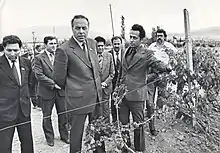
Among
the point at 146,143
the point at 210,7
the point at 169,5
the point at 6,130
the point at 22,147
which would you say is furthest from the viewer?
the point at 210,7

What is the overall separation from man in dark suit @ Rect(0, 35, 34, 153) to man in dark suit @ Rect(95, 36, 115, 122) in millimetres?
563

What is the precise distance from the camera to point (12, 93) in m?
2.20

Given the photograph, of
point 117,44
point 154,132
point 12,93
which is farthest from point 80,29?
point 154,132

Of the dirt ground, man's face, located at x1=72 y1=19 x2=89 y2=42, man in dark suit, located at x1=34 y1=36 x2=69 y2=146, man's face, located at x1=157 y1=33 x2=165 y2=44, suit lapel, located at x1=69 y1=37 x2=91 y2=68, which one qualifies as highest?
man's face, located at x1=72 y1=19 x2=89 y2=42

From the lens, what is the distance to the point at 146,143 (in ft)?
10.4

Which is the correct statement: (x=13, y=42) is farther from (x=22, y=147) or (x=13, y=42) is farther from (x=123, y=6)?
(x=123, y=6)

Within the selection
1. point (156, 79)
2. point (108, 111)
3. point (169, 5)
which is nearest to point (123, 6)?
point (169, 5)

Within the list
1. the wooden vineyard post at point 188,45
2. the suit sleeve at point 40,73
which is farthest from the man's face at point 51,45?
the wooden vineyard post at point 188,45

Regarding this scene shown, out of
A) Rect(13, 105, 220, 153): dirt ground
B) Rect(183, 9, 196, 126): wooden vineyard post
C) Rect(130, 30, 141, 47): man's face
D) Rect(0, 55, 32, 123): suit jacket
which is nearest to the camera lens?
Rect(0, 55, 32, 123): suit jacket

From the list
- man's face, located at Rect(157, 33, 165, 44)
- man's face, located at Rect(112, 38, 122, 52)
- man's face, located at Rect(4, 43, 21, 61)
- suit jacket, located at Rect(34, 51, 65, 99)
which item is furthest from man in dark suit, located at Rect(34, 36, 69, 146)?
man's face, located at Rect(157, 33, 165, 44)

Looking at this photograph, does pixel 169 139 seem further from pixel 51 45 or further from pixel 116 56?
pixel 51 45

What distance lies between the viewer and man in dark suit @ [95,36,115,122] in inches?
103

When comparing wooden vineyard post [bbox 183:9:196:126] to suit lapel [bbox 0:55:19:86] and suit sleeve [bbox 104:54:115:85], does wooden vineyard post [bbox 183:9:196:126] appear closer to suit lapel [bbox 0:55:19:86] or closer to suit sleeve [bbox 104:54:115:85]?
suit sleeve [bbox 104:54:115:85]

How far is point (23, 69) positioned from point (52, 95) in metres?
0.98
